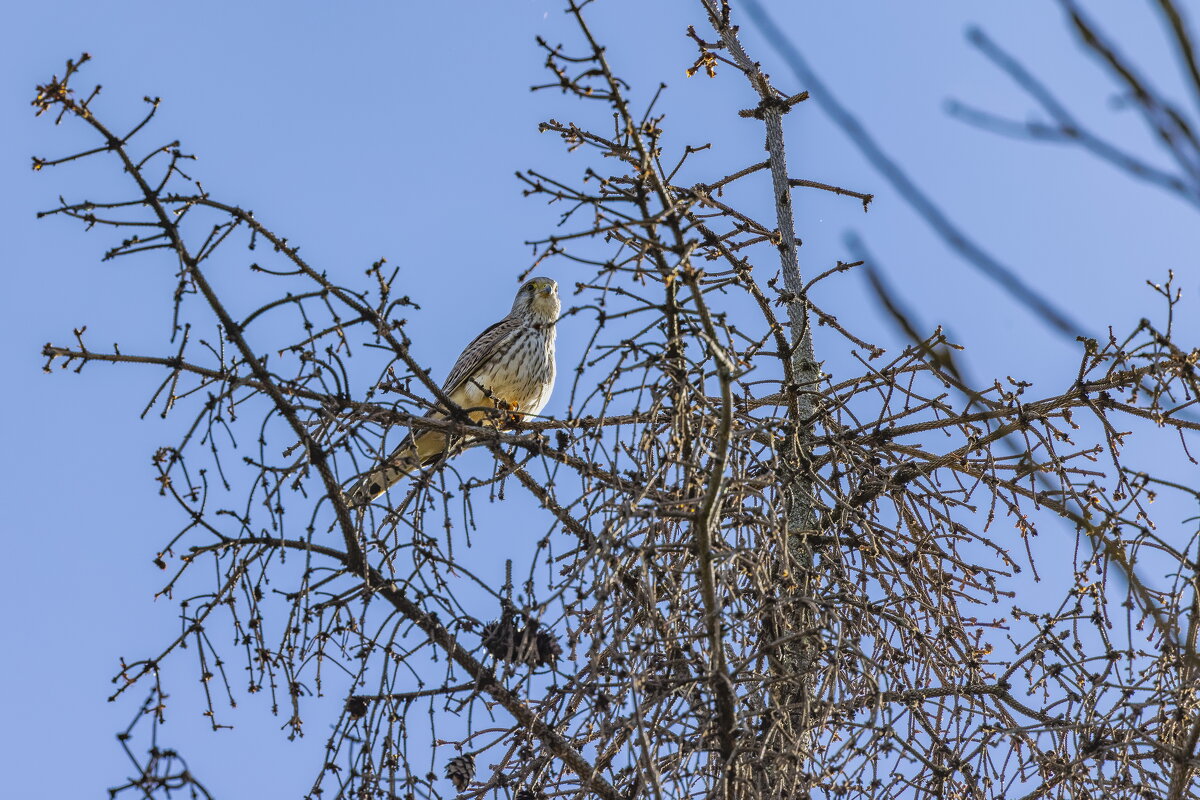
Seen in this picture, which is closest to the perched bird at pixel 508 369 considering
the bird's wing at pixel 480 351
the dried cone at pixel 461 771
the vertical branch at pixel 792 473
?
the bird's wing at pixel 480 351

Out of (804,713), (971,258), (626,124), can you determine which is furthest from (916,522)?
(971,258)

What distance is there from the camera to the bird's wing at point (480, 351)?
7.60 metres

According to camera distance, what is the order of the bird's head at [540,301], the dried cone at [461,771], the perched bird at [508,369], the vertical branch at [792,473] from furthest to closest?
the bird's head at [540,301]
the perched bird at [508,369]
the dried cone at [461,771]
the vertical branch at [792,473]

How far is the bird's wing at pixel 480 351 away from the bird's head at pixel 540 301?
0.46 feet

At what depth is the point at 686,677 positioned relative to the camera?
11.0ft

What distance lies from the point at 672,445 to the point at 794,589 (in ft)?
2.93

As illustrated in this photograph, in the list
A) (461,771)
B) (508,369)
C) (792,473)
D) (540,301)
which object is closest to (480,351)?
(508,369)

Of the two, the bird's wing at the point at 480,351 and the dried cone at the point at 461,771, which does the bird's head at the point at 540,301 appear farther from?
the dried cone at the point at 461,771

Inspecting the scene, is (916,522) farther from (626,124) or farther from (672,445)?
(626,124)

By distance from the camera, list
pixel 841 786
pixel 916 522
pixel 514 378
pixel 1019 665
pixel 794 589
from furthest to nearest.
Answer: pixel 514 378 < pixel 916 522 < pixel 1019 665 < pixel 794 589 < pixel 841 786

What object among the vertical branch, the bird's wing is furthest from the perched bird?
the vertical branch

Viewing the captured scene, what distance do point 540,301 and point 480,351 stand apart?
73cm

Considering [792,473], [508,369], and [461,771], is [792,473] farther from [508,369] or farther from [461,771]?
[508,369]

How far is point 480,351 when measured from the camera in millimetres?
7730
